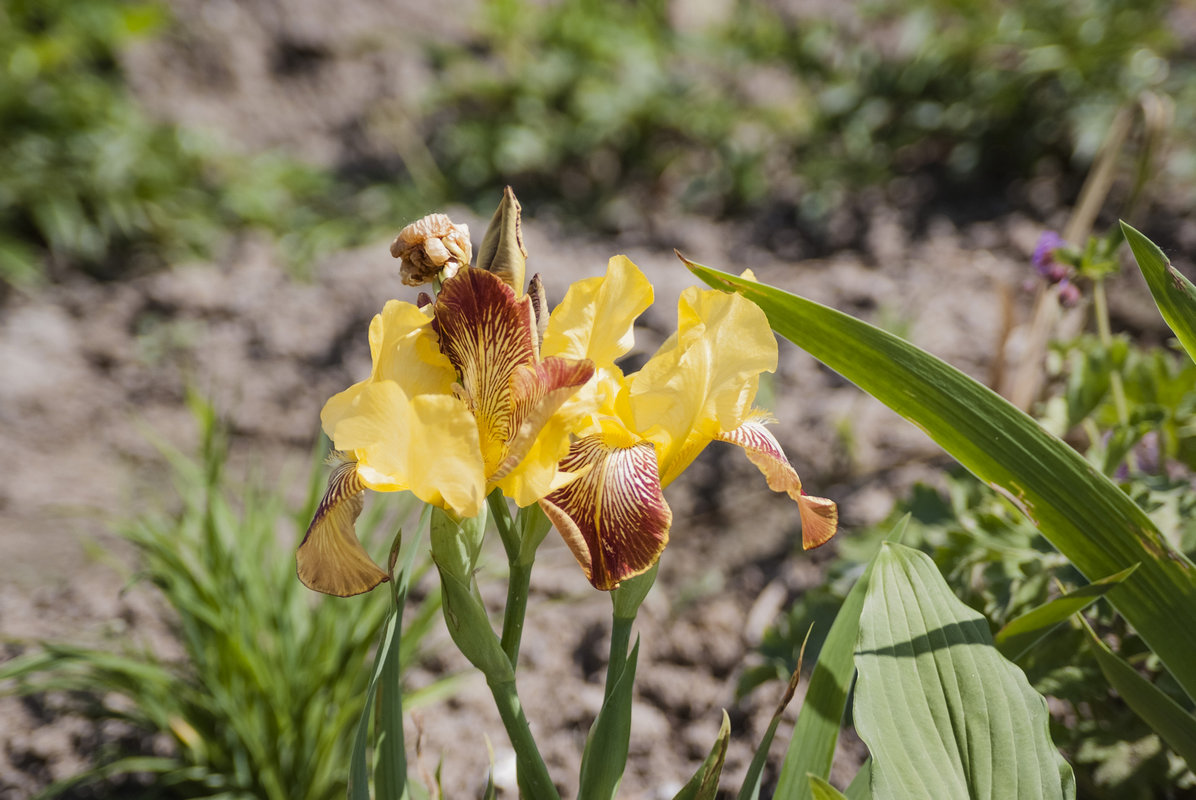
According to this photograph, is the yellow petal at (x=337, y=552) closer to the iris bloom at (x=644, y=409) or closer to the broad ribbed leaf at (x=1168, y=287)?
the iris bloom at (x=644, y=409)

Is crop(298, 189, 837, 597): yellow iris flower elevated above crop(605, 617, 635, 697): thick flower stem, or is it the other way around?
crop(298, 189, 837, 597): yellow iris flower

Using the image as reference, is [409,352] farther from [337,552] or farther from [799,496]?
[799,496]

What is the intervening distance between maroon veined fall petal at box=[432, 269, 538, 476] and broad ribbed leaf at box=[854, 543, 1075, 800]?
34 cm

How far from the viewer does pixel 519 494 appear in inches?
21.4

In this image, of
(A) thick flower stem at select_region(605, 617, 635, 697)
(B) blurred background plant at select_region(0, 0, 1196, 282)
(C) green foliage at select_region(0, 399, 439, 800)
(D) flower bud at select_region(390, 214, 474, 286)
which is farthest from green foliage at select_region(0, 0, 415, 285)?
(A) thick flower stem at select_region(605, 617, 635, 697)

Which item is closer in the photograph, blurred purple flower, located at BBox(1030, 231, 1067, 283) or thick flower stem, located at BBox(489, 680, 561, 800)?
thick flower stem, located at BBox(489, 680, 561, 800)

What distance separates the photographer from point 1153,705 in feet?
2.37

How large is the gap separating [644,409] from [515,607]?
200 millimetres

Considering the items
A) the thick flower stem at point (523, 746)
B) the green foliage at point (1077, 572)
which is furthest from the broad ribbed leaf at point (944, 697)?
the thick flower stem at point (523, 746)

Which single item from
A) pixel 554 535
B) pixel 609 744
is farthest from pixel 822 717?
pixel 554 535

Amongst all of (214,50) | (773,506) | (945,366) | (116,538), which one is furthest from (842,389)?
(214,50)

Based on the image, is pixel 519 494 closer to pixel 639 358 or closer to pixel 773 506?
pixel 773 506

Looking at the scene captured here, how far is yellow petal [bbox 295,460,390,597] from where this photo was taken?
0.57m

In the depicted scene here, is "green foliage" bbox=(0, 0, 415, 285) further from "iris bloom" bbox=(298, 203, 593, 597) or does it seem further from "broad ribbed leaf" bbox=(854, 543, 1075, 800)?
"broad ribbed leaf" bbox=(854, 543, 1075, 800)
